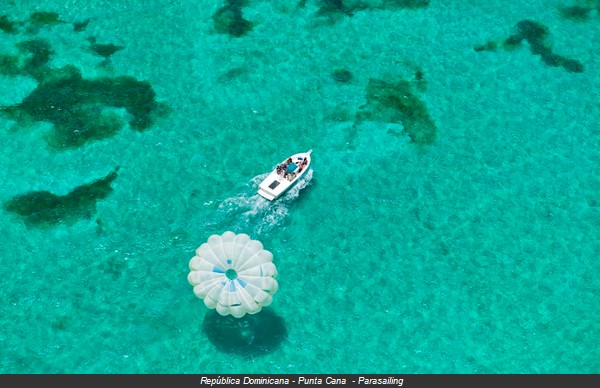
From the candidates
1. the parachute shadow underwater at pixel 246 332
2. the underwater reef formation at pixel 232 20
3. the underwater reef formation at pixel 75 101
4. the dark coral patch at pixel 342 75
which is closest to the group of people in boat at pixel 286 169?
the parachute shadow underwater at pixel 246 332

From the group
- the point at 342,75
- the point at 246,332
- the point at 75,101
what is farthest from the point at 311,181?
the point at 75,101

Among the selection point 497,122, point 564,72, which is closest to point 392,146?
point 497,122

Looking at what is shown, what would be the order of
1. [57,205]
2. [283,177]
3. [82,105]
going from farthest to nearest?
[82,105] → [283,177] → [57,205]

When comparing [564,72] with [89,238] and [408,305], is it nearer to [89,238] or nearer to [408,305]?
[408,305]

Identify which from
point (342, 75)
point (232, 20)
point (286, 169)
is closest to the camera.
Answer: point (286, 169)

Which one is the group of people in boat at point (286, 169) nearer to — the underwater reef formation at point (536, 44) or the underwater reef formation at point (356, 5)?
the underwater reef formation at point (356, 5)

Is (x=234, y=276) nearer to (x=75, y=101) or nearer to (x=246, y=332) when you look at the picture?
(x=246, y=332)
